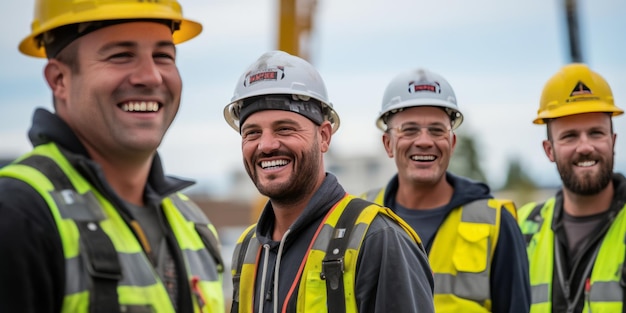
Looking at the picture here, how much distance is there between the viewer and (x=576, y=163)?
6371 mm

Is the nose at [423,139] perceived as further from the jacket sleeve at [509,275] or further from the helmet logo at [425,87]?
the jacket sleeve at [509,275]

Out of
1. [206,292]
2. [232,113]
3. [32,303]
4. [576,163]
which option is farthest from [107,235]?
[576,163]

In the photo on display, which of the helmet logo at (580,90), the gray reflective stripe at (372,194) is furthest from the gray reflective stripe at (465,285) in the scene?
the helmet logo at (580,90)

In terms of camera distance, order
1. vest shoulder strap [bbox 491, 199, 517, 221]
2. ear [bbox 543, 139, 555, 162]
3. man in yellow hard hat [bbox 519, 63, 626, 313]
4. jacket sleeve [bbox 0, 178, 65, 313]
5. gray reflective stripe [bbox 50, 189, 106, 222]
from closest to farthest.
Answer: jacket sleeve [bbox 0, 178, 65, 313], gray reflective stripe [bbox 50, 189, 106, 222], vest shoulder strap [bbox 491, 199, 517, 221], man in yellow hard hat [bbox 519, 63, 626, 313], ear [bbox 543, 139, 555, 162]

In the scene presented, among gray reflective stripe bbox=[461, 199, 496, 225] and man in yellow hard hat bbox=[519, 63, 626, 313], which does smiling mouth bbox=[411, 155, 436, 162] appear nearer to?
gray reflective stripe bbox=[461, 199, 496, 225]

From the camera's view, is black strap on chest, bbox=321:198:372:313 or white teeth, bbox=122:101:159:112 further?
black strap on chest, bbox=321:198:372:313

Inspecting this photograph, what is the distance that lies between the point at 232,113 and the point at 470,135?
50.6m

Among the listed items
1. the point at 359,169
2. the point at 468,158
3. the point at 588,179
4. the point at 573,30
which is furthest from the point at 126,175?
the point at 359,169

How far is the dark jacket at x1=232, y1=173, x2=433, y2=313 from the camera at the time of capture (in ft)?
12.6

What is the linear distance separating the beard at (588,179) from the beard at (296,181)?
8.89ft

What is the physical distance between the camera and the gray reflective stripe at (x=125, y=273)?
276cm

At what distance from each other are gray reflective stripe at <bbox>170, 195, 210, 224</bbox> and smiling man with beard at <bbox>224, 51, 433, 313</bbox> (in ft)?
2.00

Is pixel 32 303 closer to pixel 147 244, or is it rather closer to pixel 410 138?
pixel 147 244

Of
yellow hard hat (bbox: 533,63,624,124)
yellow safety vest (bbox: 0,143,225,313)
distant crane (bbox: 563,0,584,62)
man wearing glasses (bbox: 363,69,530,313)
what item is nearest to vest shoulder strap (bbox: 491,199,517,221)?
man wearing glasses (bbox: 363,69,530,313)
